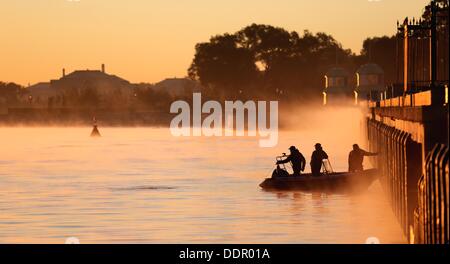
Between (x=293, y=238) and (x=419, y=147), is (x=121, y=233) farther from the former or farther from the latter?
(x=419, y=147)

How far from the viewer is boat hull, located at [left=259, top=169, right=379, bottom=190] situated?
192ft

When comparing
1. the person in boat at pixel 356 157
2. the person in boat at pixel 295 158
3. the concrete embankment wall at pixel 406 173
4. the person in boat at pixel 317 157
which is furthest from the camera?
the person in boat at pixel 356 157

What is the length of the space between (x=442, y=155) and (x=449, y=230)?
4.52ft

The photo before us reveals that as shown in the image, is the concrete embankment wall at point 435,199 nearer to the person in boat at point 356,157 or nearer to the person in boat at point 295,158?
the person in boat at point 295,158

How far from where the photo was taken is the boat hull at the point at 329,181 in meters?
58.5

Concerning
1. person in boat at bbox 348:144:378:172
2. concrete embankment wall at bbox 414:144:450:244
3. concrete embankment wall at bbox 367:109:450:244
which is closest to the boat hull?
person in boat at bbox 348:144:378:172

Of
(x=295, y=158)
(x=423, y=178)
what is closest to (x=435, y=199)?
(x=423, y=178)

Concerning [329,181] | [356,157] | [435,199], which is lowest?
[329,181]

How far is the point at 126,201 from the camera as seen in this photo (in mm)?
62500

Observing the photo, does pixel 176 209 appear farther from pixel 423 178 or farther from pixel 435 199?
pixel 435 199

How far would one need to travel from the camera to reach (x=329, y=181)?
5862cm

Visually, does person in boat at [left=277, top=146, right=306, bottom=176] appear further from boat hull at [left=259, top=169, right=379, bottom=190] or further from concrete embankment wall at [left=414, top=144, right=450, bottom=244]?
concrete embankment wall at [left=414, top=144, right=450, bottom=244]

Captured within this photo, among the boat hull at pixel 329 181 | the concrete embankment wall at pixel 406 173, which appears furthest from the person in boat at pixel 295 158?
the concrete embankment wall at pixel 406 173

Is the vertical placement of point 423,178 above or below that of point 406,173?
above
